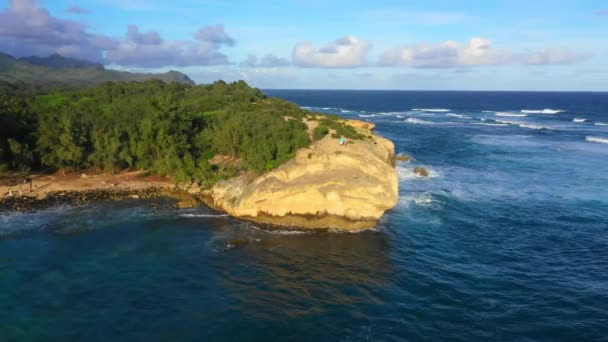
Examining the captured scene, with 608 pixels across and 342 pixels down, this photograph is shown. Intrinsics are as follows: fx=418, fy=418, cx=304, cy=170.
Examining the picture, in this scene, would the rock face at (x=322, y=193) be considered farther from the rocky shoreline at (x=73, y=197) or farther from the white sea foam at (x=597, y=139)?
the white sea foam at (x=597, y=139)

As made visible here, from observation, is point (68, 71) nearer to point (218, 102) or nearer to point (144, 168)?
point (218, 102)

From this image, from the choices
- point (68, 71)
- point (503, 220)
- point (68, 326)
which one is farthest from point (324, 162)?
point (68, 71)

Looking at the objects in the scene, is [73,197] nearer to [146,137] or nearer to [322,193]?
[146,137]

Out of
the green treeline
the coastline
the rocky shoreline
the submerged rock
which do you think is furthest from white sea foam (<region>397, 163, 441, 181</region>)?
the rocky shoreline

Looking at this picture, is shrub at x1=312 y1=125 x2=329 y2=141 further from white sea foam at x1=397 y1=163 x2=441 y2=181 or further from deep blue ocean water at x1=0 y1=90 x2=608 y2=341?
white sea foam at x1=397 y1=163 x2=441 y2=181

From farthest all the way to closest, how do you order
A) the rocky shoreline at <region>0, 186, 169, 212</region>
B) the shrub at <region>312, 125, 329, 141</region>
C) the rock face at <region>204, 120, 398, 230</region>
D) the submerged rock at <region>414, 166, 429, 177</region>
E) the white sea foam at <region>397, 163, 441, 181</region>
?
1. the submerged rock at <region>414, 166, 429, 177</region>
2. the white sea foam at <region>397, 163, 441, 181</region>
3. the shrub at <region>312, 125, 329, 141</region>
4. the rocky shoreline at <region>0, 186, 169, 212</region>
5. the rock face at <region>204, 120, 398, 230</region>

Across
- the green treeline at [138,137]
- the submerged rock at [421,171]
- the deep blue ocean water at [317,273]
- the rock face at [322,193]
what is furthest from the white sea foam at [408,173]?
the green treeline at [138,137]

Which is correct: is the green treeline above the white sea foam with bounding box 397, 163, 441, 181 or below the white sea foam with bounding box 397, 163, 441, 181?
above
